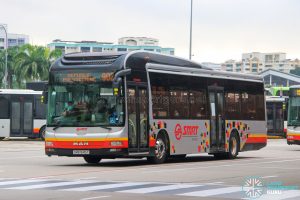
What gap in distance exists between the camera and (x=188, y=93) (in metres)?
27.4

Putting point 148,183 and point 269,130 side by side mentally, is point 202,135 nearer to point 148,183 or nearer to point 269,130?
point 148,183

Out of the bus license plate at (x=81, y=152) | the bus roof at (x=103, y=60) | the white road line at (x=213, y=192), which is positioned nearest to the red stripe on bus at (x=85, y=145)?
the bus license plate at (x=81, y=152)

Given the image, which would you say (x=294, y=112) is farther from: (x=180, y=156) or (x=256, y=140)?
(x=180, y=156)

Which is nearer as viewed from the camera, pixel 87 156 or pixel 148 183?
pixel 148 183

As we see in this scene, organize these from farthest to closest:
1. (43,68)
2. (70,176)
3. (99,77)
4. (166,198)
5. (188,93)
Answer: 1. (43,68)
2. (188,93)
3. (99,77)
4. (70,176)
5. (166,198)

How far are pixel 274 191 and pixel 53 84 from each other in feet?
35.1

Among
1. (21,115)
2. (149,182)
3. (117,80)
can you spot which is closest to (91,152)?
(117,80)

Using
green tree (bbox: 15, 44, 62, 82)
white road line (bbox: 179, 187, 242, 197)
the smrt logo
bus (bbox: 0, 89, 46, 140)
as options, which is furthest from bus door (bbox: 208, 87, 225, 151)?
green tree (bbox: 15, 44, 62, 82)

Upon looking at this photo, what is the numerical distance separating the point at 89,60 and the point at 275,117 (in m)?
36.5

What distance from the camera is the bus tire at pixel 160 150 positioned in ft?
83.0

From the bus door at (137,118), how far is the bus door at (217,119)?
4.51m

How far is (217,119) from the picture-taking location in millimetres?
29078

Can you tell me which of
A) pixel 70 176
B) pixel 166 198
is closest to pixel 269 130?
pixel 70 176

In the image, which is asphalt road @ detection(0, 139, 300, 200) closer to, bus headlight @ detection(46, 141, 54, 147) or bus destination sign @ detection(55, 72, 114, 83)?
bus headlight @ detection(46, 141, 54, 147)
